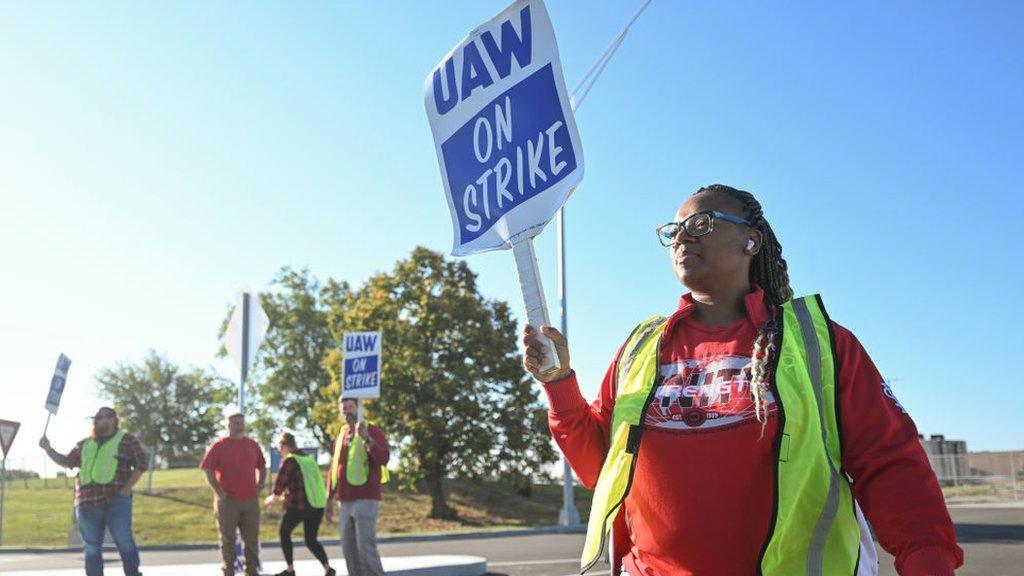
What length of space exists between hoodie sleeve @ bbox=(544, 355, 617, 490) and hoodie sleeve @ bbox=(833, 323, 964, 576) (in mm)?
701

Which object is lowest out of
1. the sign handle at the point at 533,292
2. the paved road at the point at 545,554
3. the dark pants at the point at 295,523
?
the paved road at the point at 545,554

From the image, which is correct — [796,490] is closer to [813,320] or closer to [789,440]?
[789,440]

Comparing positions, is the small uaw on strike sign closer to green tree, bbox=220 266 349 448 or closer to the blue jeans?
the blue jeans

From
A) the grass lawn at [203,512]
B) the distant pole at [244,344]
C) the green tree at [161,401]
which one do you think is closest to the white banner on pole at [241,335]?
the distant pole at [244,344]

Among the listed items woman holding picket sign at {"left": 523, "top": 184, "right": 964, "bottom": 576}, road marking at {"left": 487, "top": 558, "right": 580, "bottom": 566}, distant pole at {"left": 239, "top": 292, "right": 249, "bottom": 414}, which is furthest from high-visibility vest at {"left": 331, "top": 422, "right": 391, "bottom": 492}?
woman holding picket sign at {"left": 523, "top": 184, "right": 964, "bottom": 576}

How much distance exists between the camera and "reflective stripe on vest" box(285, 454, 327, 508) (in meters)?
11.5

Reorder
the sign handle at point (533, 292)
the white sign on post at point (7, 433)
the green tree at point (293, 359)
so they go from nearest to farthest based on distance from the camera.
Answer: the sign handle at point (533, 292)
the white sign on post at point (7, 433)
the green tree at point (293, 359)

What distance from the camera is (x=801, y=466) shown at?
2.28 m

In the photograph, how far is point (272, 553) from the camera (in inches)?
710

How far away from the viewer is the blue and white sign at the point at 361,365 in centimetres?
1248

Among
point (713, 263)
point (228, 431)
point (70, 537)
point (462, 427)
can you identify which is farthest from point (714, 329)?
point (462, 427)

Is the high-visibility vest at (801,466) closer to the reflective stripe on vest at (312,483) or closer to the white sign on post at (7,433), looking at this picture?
the reflective stripe on vest at (312,483)

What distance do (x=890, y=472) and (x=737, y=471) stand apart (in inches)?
13.6

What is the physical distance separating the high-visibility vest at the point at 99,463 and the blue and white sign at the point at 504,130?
25.2 feet
